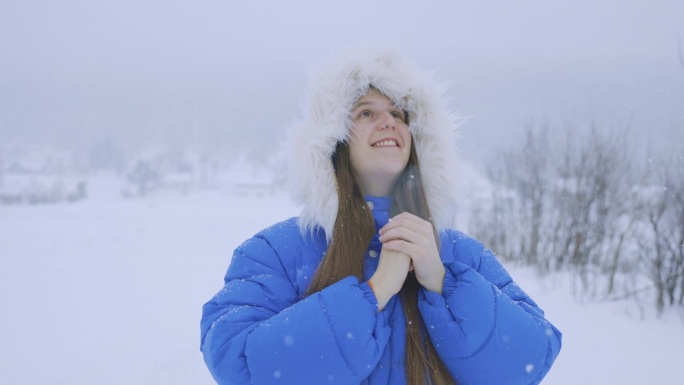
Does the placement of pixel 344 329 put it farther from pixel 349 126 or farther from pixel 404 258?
pixel 349 126

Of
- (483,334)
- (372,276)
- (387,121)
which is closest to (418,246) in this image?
(372,276)

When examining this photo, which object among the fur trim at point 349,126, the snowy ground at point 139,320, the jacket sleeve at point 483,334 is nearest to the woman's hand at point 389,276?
the jacket sleeve at point 483,334

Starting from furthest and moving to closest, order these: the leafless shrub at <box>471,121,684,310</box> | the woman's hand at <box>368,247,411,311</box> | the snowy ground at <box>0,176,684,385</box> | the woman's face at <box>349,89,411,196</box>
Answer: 1. the leafless shrub at <box>471,121,684,310</box>
2. the snowy ground at <box>0,176,684,385</box>
3. the woman's face at <box>349,89,411,196</box>
4. the woman's hand at <box>368,247,411,311</box>

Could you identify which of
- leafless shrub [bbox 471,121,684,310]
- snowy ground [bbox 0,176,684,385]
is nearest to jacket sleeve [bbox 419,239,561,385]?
snowy ground [bbox 0,176,684,385]

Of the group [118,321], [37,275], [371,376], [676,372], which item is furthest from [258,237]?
[37,275]

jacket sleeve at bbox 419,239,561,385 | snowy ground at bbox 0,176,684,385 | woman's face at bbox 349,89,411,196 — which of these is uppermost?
woman's face at bbox 349,89,411,196

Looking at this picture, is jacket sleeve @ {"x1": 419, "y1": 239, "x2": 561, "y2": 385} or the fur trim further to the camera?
the fur trim

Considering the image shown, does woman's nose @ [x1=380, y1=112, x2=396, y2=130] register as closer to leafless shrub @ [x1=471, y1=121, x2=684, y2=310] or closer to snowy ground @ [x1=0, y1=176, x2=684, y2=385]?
snowy ground @ [x1=0, y1=176, x2=684, y2=385]

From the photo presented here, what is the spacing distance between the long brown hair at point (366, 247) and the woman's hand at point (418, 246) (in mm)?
120

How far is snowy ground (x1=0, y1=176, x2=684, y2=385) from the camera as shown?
16.0 feet

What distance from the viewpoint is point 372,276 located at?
127cm

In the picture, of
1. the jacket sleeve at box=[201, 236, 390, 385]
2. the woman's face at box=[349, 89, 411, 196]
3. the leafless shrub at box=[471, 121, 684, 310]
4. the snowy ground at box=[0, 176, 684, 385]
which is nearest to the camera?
the jacket sleeve at box=[201, 236, 390, 385]

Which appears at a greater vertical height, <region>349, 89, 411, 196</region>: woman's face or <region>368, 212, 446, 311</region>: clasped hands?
<region>349, 89, 411, 196</region>: woman's face

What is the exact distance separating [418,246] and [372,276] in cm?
17
